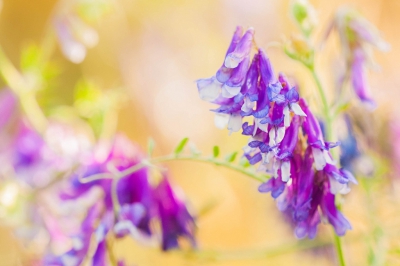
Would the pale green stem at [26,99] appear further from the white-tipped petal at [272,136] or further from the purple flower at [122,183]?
the white-tipped petal at [272,136]

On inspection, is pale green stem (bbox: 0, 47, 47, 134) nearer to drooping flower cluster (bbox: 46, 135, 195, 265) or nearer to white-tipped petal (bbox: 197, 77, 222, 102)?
drooping flower cluster (bbox: 46, 135, 195, 265)

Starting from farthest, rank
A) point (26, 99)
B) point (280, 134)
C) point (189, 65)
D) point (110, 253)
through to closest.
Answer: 1. point (189, 65)
2. point (26, 99)
3. point (110, 253)
4. point (280, 134)

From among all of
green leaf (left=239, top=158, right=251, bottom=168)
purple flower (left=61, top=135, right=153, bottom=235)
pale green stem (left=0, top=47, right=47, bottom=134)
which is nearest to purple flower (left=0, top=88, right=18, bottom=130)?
pale green stem (left=0, top=47, right=47, bottom=134)

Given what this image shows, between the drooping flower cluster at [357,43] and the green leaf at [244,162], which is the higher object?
the drooping flower cluster at [357,43]

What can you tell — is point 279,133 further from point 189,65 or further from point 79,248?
point 189,65

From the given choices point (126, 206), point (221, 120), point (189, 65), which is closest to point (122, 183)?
point (126, 206)

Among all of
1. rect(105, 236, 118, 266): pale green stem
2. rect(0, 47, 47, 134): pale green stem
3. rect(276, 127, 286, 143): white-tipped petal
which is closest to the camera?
rect(276, 127, 286, 143): white-tipped petal

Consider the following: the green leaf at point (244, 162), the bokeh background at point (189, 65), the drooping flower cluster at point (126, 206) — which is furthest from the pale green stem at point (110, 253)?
the bokeh background at point (189, 65)
